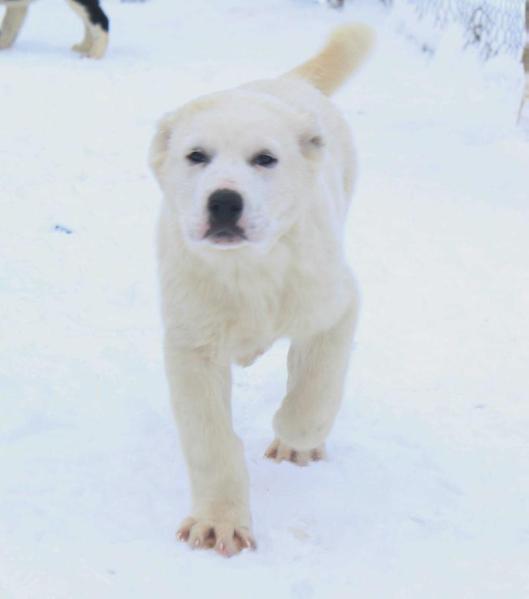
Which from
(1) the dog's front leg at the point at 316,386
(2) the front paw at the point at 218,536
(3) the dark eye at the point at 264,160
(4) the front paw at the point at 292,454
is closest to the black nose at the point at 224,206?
(3) the dark eye at the point at 264,160

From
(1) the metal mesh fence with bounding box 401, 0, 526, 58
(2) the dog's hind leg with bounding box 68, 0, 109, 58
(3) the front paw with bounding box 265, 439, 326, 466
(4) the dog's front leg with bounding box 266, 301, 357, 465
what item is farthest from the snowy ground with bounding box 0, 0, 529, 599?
(1) the metal mesh fence with bounding box 401, 0, 526, 58

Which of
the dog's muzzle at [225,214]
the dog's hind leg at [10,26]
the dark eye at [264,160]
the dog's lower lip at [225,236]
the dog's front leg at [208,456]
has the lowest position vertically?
the dog's hind leg at [10,26]

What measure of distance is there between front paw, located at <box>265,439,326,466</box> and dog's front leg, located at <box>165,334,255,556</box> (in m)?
0.51

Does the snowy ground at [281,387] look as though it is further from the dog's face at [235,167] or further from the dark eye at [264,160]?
the dark eye at [264,160]

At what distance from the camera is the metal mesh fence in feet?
33.0

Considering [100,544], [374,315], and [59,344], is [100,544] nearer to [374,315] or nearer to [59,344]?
[59,344]

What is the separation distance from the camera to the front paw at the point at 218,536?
297cm

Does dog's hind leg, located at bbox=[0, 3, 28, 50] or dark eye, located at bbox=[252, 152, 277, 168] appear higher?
dark eye, located at bbox=[252, 152, 277, 168]

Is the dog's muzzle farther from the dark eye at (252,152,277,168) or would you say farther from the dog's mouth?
the dark eye at (252,152,277,168)

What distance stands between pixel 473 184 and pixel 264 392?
3.28 metres

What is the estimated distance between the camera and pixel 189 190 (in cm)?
285

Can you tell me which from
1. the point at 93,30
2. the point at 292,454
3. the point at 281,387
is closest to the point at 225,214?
the point at 292,454

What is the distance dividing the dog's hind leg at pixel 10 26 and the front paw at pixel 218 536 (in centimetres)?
780

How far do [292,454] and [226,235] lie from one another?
1131 millimetres
